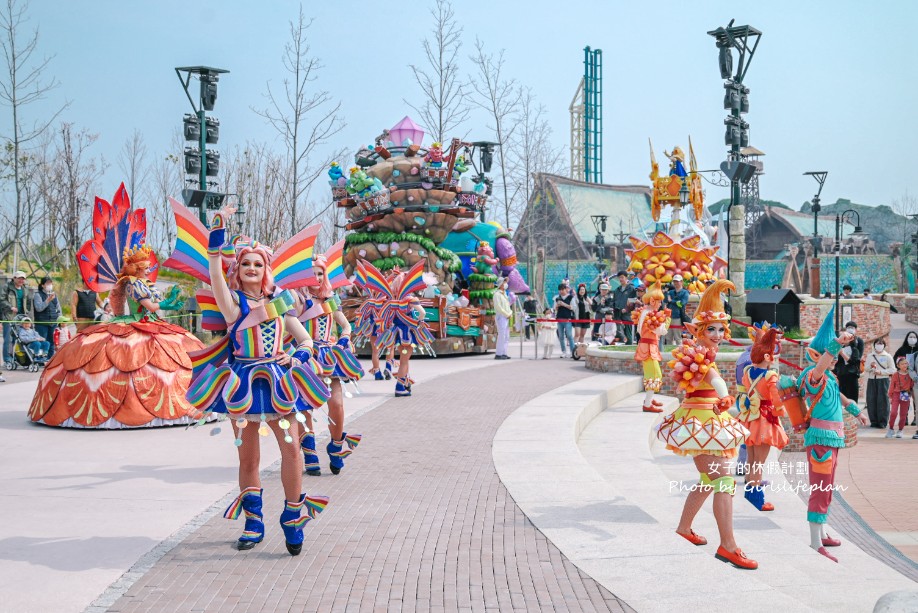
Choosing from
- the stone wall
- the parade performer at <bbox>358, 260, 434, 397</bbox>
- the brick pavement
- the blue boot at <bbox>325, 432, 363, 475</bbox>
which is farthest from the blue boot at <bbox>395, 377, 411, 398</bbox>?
the stone wall

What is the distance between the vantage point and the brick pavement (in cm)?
481

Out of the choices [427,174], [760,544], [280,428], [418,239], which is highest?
[427,174]

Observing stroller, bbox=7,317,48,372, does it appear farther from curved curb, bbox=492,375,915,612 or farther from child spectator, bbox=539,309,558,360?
curved curb, bbox=492,375,915,612

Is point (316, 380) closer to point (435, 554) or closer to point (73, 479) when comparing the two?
point (435, 554)

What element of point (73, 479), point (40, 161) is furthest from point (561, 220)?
point (73, 479)

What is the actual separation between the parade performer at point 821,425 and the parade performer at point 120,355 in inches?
256

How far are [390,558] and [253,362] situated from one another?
1.50 metres

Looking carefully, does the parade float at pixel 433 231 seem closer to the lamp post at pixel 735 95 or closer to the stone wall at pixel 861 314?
the lamp post at pixel 735 95

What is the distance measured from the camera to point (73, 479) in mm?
7805

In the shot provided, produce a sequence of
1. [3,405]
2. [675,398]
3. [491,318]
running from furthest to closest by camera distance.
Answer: [491,318] < [675,398] < [3,405]

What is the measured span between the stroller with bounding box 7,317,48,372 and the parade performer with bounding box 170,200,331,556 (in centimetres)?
1397

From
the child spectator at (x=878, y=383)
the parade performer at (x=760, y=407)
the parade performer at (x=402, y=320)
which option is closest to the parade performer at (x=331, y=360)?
the parade performer at (x=760, y=407)

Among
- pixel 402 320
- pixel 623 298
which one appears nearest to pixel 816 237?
pixel 623 298

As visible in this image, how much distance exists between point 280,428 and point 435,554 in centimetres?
126
